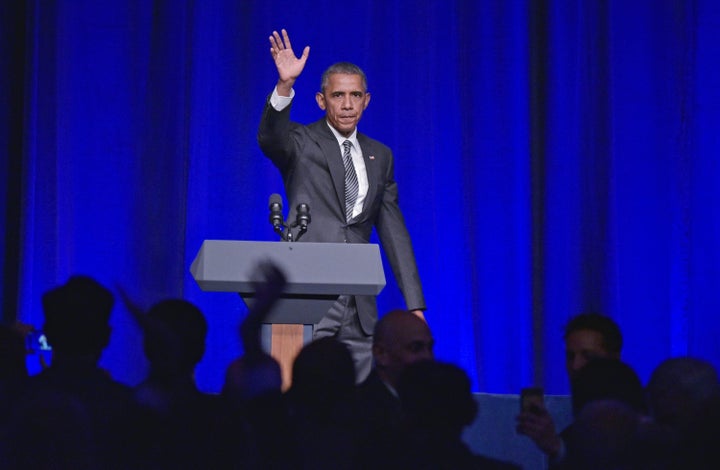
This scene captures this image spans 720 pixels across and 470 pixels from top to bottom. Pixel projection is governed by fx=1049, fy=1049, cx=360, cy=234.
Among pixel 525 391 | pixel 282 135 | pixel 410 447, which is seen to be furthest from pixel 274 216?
pixel 410 447

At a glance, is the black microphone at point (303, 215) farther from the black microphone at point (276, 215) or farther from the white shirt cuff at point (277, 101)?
the white shirt cuff at point (277, 101)

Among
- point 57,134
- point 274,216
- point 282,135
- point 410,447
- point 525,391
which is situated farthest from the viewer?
point 57,134

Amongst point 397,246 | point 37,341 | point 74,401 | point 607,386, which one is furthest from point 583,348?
point 37,341

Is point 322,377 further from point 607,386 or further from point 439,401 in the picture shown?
point 607,386

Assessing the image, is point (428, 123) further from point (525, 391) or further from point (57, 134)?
point (525, 391)

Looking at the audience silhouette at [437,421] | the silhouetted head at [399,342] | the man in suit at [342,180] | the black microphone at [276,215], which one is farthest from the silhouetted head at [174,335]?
the man in suit at [342,180]

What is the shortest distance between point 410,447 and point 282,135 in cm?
196

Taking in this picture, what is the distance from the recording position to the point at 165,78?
5289 millimetres

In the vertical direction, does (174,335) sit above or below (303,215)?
below

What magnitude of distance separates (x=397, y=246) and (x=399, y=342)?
4.20 feet

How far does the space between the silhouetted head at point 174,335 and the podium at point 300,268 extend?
0.72 m

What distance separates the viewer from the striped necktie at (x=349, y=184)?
148 inches

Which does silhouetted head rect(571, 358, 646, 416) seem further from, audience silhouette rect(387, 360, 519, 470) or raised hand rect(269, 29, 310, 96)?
raised hand rect(269, 29, 310, 96)

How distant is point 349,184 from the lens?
3779mm
